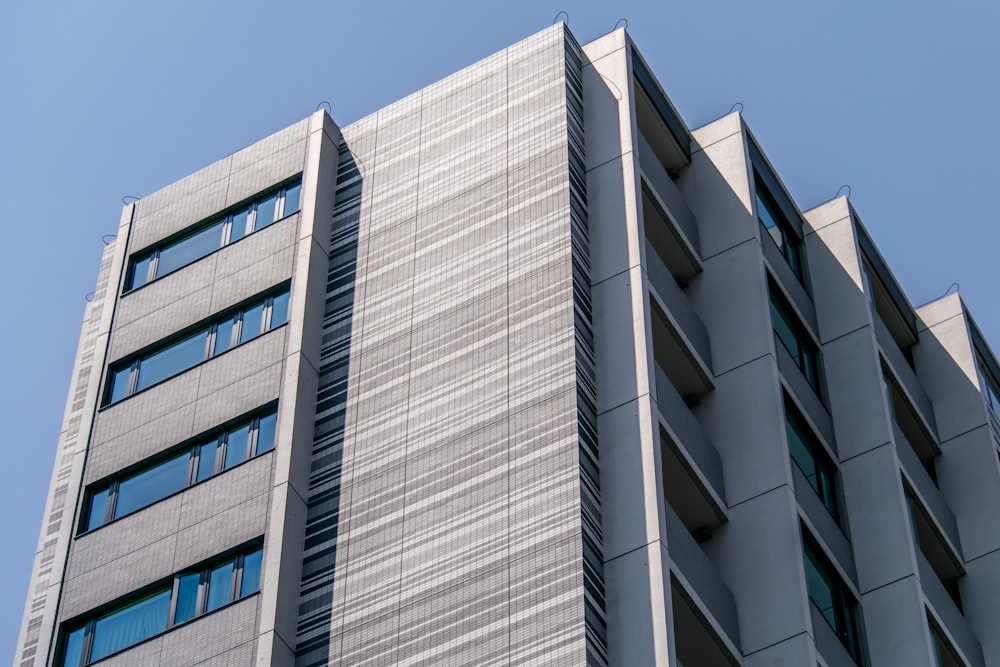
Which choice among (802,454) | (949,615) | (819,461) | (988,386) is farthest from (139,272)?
(988,386)

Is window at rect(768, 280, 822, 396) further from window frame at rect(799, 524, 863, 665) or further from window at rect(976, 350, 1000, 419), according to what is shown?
window at rect(976, 350, 1000, 419)

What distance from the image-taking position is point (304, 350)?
37.8 meters

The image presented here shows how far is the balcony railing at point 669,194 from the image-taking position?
41250 millimetres

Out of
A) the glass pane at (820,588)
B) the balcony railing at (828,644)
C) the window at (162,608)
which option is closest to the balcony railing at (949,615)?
the glass pane at (820,588)

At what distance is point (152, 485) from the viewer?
125 feet

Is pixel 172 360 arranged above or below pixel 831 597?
above

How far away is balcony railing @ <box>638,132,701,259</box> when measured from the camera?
135 feet

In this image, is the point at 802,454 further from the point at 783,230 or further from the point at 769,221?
the point at 783,230

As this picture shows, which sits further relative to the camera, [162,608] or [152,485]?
[152,485]

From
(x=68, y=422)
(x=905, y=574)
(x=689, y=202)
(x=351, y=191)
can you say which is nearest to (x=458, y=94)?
(x=351, y=191)

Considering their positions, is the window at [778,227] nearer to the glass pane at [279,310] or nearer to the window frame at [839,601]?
the window frame at [839,601]

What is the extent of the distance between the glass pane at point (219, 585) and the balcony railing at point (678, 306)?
418 inches

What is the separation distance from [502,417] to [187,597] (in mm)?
7468

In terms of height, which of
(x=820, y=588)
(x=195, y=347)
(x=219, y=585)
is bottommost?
(x=219, y=585)
